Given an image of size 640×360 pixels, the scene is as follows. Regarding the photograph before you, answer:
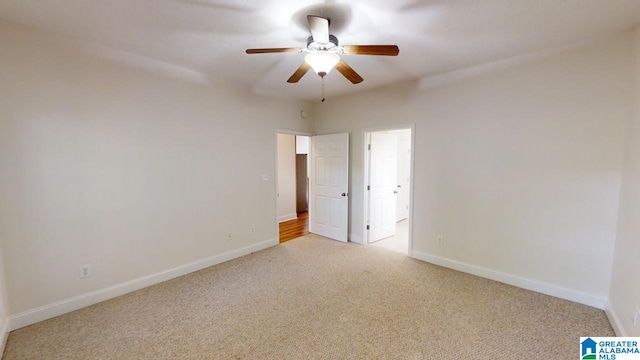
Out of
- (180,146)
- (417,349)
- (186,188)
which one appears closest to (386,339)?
(417,349)

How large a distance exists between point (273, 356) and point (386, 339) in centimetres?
92

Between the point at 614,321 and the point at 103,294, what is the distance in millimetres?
4870

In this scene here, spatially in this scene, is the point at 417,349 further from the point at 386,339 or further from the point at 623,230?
the point at 623,230

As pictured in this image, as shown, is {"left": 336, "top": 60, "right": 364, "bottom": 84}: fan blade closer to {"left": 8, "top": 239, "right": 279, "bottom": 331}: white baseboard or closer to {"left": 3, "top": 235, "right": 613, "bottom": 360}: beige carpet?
{"left": 3, "top": 235, "right": 613, "bottom": 360}: beige carpet

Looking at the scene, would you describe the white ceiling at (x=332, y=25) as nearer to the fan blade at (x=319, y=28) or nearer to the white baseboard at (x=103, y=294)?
the fan blade at (x=319, y=28)

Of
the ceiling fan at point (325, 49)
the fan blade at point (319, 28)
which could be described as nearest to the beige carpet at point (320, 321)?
the ceiling fan at point (325, 49)

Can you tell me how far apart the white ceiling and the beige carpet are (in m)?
2.62

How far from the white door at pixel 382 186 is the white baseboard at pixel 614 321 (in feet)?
9.23

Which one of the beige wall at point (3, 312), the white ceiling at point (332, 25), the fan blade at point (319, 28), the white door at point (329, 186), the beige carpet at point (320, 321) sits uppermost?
the white ceiling at point (332, 25)

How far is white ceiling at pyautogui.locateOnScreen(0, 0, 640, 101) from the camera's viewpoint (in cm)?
192

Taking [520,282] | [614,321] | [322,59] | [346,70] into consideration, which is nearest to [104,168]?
[322,59]

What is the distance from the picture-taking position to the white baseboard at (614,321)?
2.05 metres

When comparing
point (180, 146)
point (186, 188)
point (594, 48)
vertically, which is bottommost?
point (186, 188)

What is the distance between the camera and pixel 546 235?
9.05 feet
